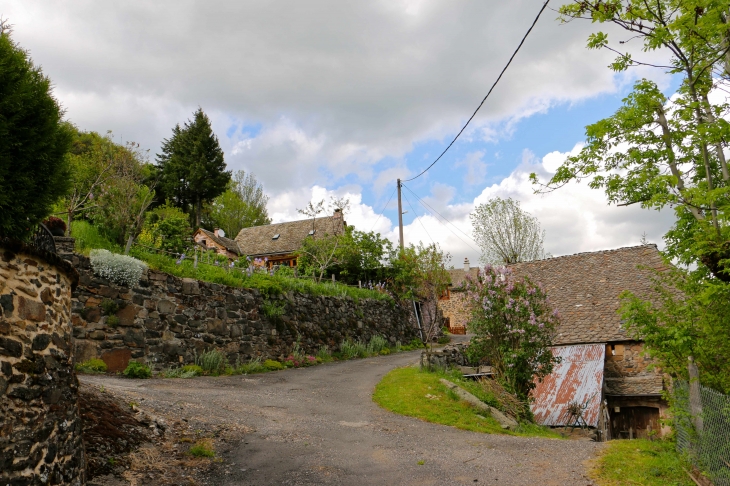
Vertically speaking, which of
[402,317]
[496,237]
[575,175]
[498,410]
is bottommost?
[498,410]

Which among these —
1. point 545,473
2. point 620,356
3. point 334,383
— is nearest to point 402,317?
point 620,356

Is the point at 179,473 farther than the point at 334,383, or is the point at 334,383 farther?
the point at 334,383

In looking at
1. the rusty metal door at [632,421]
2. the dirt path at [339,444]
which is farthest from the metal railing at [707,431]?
the rusty metal door at [632,421]

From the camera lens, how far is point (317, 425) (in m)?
8.89

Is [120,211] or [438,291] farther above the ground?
[120,211]

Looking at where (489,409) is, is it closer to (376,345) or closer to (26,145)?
(26,145)

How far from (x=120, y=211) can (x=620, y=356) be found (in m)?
18.7

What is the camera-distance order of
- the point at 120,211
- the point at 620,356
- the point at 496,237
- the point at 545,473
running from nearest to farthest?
the point at 545,473 → the point at 120,211 → the point at 620,356 → the point at 496,237

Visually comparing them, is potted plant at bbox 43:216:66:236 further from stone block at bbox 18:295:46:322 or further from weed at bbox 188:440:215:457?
stone block at bbox 18:295:46:322

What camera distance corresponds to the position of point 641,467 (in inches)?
264

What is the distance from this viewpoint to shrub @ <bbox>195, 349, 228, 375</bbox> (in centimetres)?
1335

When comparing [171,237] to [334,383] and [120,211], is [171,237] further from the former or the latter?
[334,383]

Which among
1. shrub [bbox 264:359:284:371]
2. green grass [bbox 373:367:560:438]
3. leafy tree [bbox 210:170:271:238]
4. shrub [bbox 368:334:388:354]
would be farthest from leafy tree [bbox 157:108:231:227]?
green grass [bbox 373:367:560:438]

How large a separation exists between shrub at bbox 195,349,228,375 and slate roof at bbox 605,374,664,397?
14018 mm
